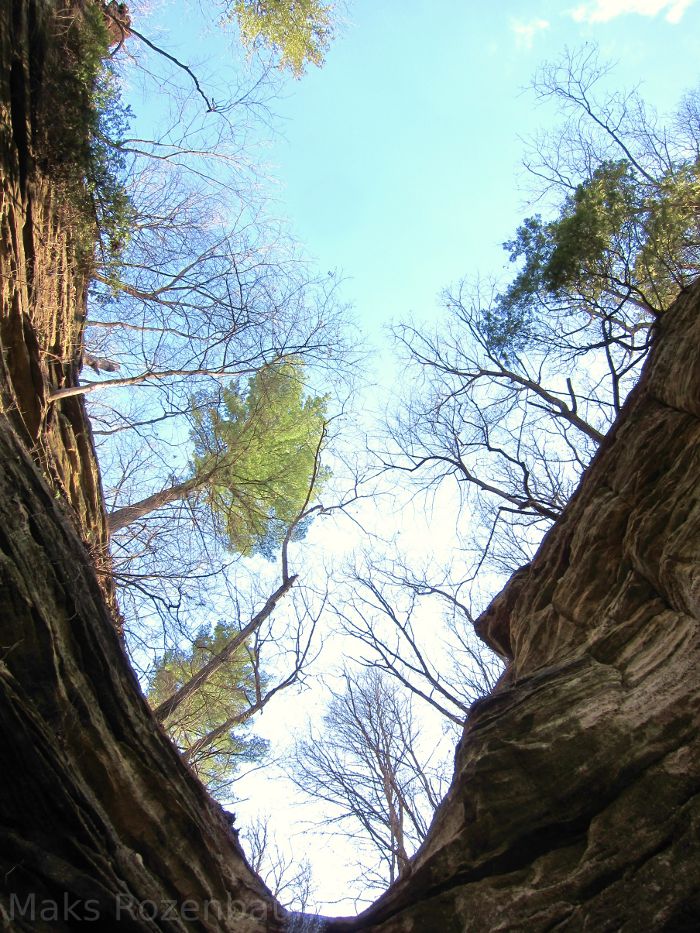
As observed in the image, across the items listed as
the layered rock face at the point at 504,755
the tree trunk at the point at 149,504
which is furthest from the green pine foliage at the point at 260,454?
the layered rock face at the point at 504,755

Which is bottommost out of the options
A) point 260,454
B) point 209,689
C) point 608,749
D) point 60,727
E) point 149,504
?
point 608,749

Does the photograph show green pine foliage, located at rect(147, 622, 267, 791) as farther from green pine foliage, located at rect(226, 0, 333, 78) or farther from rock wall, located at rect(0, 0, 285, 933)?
green pine foliage, located at rect(226, 0, 333, 78)

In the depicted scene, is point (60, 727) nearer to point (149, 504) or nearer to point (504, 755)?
point (504, 755)

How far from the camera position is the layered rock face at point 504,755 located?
3.01m

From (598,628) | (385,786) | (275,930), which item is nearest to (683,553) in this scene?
(598,628)

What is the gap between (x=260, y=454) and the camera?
10922 mm

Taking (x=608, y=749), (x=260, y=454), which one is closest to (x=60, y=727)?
(x=608, y=749)

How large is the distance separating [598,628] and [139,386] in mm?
6254

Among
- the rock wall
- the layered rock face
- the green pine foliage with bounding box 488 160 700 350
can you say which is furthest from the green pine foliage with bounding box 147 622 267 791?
the green pine foliage with bounding box 488 160 700 350

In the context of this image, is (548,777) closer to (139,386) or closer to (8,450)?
(8,450)

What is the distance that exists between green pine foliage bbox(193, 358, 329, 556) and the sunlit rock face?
5250mm

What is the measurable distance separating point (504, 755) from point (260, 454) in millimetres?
7852

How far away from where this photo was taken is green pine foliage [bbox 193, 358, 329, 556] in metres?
9.83

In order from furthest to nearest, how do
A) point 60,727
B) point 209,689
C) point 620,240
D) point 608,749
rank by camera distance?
point 209,689 < point 620,240 < point 60,727 < point 608,749
